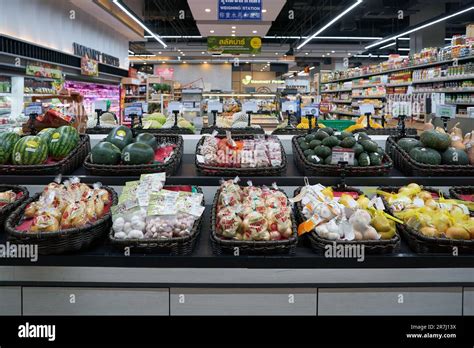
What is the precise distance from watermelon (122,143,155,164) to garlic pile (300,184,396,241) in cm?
95

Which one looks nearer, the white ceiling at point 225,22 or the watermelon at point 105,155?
the watermelon at point 105,155

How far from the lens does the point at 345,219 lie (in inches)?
87.8

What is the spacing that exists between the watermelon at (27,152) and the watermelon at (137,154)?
497 mm

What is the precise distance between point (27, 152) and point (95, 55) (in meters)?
11.0

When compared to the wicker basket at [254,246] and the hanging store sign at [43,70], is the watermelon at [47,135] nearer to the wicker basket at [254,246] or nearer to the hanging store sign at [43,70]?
the wicker basket at [254,246]

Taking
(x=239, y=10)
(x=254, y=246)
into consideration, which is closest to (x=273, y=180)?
(x=254, y=246)

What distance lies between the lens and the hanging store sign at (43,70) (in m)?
8.56

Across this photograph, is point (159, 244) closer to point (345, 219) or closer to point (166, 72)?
point (345, 219)

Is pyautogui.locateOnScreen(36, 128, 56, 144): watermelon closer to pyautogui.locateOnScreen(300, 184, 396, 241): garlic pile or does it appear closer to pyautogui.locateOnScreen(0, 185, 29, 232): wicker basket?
pyautogui.locateOnScreen(0, 185, 29, 232): wicker basket

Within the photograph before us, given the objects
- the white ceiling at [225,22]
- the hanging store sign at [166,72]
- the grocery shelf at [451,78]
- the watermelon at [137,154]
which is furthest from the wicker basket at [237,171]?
the hanging store sign at [166,72]

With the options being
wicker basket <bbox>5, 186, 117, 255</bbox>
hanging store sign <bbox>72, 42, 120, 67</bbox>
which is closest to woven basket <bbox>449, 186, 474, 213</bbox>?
wicker basket <bbox>5, 186, 117, 255</bbox>

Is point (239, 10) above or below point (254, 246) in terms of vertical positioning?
above
